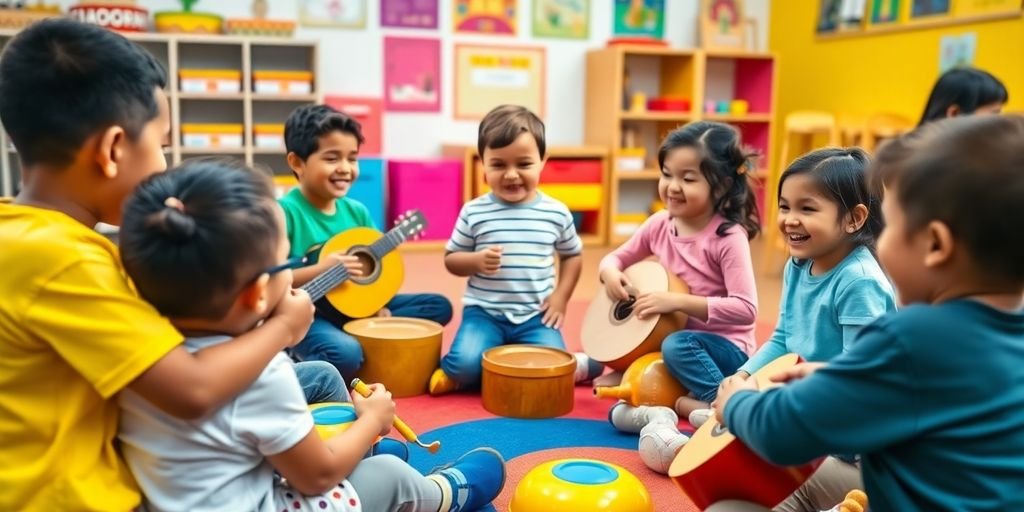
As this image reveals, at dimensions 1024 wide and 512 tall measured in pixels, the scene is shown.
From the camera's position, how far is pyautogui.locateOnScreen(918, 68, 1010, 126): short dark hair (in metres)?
3.13

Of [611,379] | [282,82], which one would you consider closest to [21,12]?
[282,82]

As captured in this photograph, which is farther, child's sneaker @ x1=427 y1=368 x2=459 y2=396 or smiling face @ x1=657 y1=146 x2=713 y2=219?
child's sneaker @ x1=427 y1=368 x2=459 y2=396

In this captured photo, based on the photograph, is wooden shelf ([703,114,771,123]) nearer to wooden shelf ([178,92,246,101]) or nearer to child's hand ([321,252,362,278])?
wooden shelf ([178,92,246,101])

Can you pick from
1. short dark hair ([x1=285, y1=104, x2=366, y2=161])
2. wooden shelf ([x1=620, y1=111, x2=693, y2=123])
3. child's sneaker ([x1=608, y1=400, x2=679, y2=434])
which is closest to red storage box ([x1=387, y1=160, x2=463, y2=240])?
wooden shelf ([x1=620, y1=111, x2=693, y2=123])

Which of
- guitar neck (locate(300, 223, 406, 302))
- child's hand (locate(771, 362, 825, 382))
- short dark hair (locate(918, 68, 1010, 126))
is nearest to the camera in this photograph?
child's hand (locate(771, 362, 825, 382))

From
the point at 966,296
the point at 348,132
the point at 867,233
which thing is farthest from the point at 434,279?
the point at 966,296

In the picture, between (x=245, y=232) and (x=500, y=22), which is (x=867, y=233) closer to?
(x=245, y=232)

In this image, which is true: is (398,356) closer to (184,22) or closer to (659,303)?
(659,303)

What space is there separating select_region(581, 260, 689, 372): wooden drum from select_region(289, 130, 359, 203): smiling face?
83 cm

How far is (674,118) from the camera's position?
5.36m

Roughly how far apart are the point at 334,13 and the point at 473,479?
13.3ft

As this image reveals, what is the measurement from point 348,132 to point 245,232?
1522mm

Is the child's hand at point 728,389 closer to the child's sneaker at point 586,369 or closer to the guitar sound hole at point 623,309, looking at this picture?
the guitar sound hole at point 623,309

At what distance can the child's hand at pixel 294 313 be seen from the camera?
1081 mm
